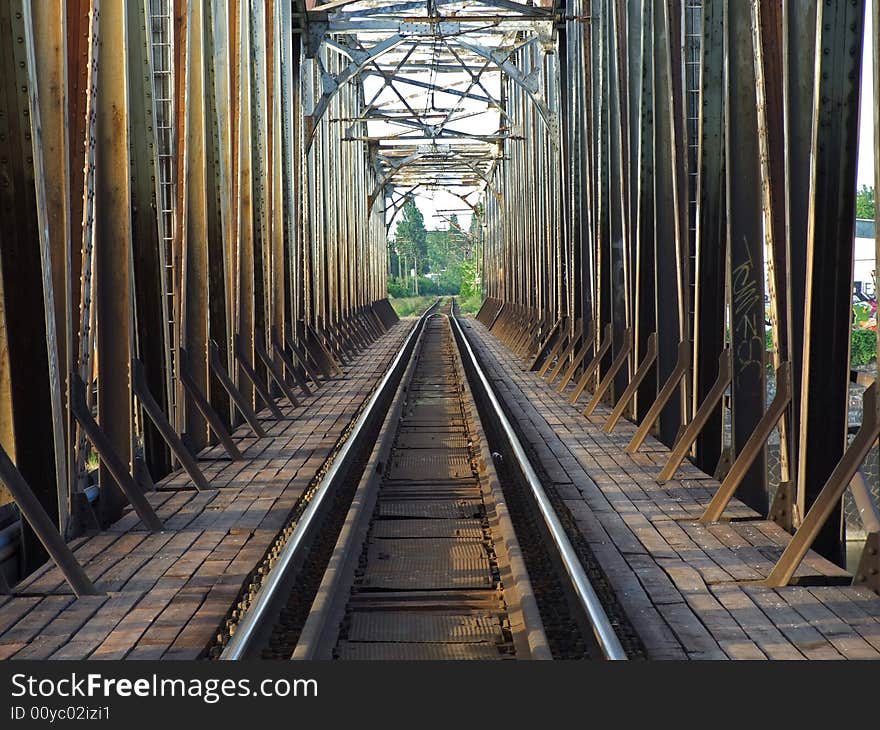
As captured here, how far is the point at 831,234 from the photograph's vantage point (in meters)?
6.12

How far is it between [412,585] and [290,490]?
2.73 m

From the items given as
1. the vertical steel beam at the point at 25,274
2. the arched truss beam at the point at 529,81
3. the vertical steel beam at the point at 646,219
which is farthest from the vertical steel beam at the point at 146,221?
the arched truss beam at the point at 529,81

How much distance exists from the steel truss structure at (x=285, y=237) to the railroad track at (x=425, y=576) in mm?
1147

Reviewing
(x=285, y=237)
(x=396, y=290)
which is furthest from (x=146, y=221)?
(x=396, y=290)

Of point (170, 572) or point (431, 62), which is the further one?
point (431, 62)

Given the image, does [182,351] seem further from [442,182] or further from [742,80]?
[442,182]

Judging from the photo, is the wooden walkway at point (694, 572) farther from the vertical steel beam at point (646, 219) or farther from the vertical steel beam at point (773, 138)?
the vertical steel beam at point (646, 219)

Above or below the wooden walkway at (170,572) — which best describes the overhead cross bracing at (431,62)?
above

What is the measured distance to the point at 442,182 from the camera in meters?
54.0

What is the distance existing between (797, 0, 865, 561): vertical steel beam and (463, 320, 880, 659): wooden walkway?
0.63m

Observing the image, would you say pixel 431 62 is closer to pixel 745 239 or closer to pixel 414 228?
pixel 745 239

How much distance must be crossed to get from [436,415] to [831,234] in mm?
8523

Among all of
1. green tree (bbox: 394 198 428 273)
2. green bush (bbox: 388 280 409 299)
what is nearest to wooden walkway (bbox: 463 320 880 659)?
green bush (bbox: 388 280 409 299)

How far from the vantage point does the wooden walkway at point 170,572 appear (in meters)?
5.01
